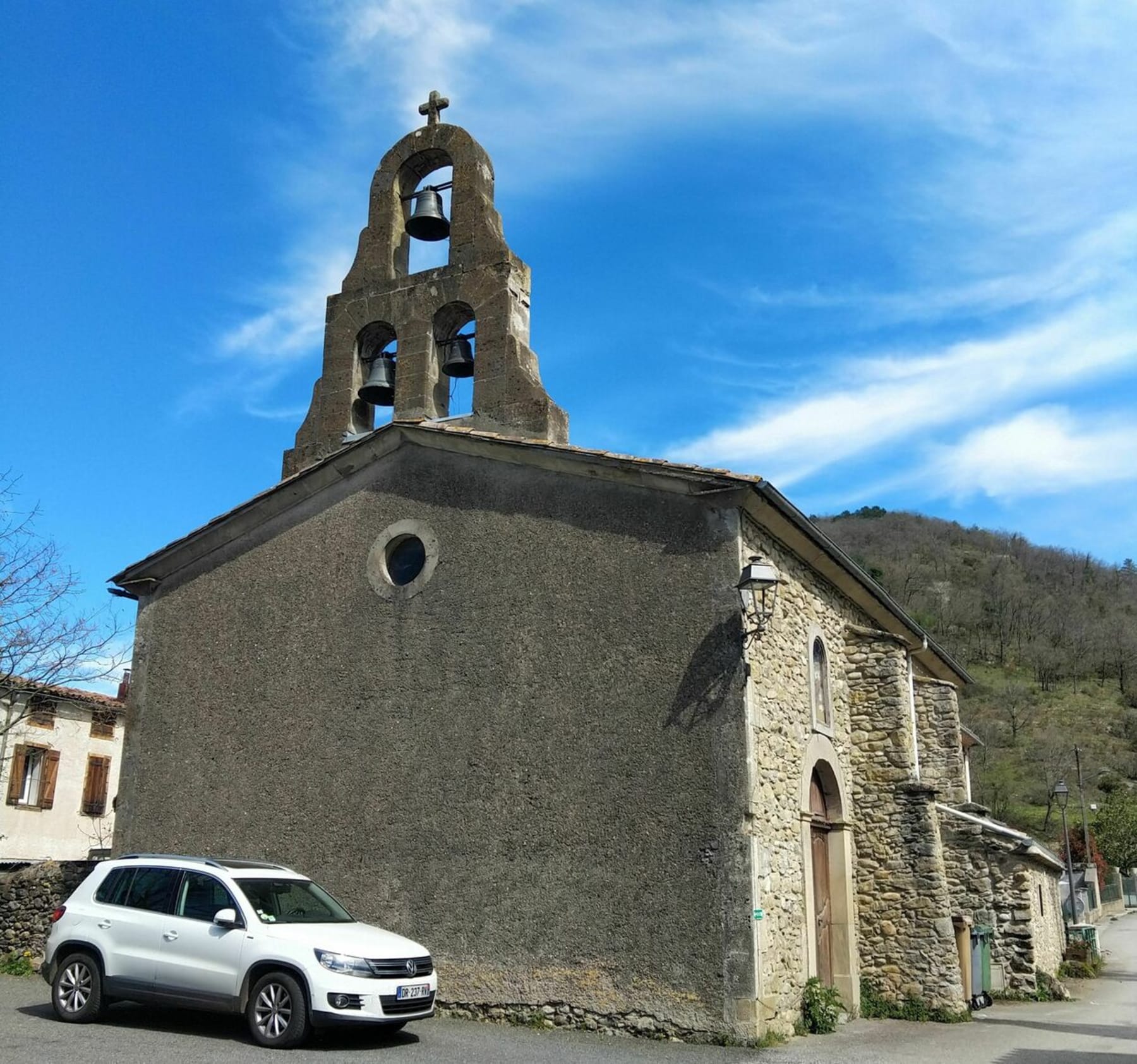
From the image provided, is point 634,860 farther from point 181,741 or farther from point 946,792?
point 946,792

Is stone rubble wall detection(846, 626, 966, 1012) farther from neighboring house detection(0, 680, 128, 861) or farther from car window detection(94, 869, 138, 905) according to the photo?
neighboring house detection(0, 680, 128, 861)

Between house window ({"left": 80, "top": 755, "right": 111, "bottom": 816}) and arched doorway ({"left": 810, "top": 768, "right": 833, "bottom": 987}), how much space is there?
70.3 feet

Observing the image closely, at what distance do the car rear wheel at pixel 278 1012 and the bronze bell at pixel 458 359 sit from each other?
767cm

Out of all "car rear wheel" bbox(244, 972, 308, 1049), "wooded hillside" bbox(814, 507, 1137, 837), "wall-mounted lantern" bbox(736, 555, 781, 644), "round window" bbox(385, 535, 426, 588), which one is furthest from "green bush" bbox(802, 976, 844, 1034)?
"wooded hillside" bbox(814, 507, 1137, 837)

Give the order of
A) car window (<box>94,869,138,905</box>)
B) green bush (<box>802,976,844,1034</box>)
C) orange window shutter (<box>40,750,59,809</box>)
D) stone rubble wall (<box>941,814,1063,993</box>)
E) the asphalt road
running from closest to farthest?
1. the asphalt road
2. car window (<box>94,869,138,905</box>)
3. green bush (<box>802,976,844,1034</box>)
4. stone rubble wall (<box>941,814,1063,993</box>)
5. orange window shutter (<box>40,750,59,809</box>)

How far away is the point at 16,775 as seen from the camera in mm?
25391

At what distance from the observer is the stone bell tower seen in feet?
42.2

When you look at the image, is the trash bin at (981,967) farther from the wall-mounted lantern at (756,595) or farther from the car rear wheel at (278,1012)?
the car rear wheel at (278,1012)

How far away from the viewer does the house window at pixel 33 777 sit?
25.3m

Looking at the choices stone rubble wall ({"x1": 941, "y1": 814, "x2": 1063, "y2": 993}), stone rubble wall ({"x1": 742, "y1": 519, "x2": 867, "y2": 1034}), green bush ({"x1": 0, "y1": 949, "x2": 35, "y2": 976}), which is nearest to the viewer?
stone rubble wall ({"x1": 742, "y1": 519, "x2": 867, "y2": 1034})

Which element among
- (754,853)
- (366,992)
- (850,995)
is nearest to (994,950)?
(850,995)

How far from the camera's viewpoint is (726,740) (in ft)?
32.3

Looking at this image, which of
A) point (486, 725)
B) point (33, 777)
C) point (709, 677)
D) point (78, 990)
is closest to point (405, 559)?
point (486, 725)

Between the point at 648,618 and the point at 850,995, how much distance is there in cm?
486
